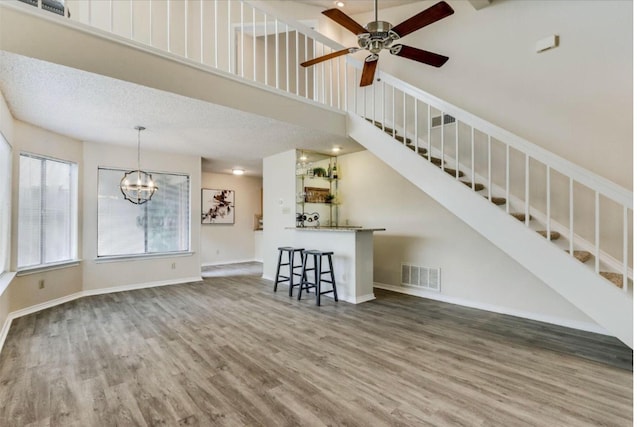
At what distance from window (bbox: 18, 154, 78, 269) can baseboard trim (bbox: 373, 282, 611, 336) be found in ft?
16.9

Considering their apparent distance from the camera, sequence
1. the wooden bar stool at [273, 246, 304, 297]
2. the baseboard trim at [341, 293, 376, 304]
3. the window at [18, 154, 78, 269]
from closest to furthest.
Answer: the window at [18, 154, 78, 269] → the baseboard trim at [341, 293, 376, 304] → the wooden bar stool at [273, 246, 304, 297]

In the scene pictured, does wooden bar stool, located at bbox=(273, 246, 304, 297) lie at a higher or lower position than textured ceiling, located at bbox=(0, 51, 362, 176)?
lower

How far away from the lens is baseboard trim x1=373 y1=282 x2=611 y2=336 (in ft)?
11.6

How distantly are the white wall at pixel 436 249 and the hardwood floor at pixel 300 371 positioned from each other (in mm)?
340

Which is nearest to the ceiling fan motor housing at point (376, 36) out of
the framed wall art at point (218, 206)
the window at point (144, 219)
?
the window at point (144, 219)

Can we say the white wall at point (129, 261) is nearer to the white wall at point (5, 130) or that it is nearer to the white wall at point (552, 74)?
the white wall at point (5, 130)

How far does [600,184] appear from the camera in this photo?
97.0 inches

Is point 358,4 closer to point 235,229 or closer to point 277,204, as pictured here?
point 277,204

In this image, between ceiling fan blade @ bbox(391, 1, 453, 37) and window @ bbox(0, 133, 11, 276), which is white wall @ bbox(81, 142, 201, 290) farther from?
ceiling fan blade @ bbox(391, 1, 453, 37)

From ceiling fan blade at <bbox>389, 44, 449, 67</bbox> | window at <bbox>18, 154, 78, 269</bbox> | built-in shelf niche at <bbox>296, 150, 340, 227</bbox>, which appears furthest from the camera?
built-in shelf niche at <bbox>296, 150, 340, 227</bbox>

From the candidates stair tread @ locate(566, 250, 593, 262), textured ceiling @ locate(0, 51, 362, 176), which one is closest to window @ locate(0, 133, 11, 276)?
textured ceiling @ locate(0, 51, 362, 176)

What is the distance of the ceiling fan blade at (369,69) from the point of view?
3.38 meters

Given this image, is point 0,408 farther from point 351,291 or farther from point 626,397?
point 626,397

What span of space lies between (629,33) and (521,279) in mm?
2873
